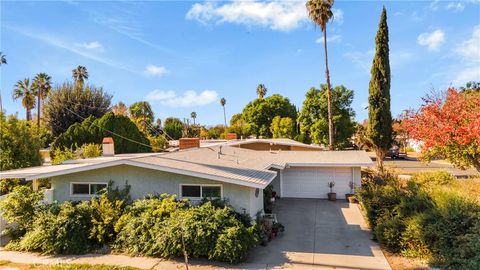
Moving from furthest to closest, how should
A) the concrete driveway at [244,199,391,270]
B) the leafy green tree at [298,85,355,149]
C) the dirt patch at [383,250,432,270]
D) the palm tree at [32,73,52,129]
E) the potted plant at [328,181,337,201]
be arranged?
the palm tree at [32,73,52,129] < the leafy green tree at [298,85,355,149] < the potted plant at [328,181,337,201] < the concrete driveway at [244,199,391,270] < the dirt patch at [383,250,432,270]

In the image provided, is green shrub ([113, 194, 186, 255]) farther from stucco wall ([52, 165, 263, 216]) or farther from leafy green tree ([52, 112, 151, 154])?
leafy green tree ([52, 112, 151, 154])

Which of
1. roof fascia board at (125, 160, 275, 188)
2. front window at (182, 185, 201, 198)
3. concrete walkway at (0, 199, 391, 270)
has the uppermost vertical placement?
roof fascia board at (125, 160, 275, 188)

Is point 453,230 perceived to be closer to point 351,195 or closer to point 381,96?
point 351,195

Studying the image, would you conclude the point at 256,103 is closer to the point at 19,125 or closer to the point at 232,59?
the point at 232,59

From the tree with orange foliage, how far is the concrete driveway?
220 inches

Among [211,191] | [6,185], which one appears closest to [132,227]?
[211,191]

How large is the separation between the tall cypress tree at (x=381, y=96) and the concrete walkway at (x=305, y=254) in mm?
13081

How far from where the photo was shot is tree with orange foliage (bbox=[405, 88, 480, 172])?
1491cm

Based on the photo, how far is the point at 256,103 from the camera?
55906 mm

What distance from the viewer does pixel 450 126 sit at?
15148mm

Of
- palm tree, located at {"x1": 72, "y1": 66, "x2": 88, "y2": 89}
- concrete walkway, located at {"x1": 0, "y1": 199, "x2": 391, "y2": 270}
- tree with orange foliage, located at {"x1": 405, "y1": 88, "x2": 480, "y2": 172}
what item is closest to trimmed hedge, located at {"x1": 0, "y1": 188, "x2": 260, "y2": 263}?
concrete walkway, located at {"x1": 0, "y1": 199, "x2": 391, "y2": 270}

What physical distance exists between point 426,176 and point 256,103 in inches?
1523

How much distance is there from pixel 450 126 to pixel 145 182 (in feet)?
Answer: 48.8

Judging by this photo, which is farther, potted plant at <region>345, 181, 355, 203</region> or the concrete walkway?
potted plant at <region>345, 181, 355, 203</region>
